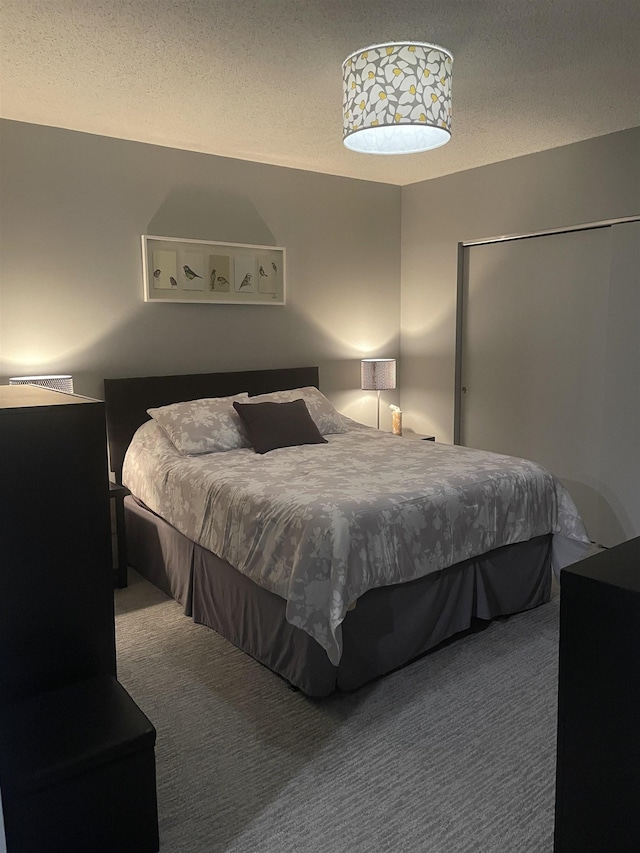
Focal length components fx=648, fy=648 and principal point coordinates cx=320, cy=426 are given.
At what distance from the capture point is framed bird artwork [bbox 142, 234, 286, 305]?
161 inches

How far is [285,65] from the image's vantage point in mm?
2805

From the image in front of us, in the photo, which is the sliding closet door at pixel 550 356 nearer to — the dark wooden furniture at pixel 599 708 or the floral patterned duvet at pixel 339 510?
the floral patterned duvet at pixel 339 510

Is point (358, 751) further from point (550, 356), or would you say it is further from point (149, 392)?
point (550, 356)

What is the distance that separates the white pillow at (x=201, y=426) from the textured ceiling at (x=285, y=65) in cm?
160

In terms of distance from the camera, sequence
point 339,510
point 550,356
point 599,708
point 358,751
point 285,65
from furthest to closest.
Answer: point 550,356, point 285,65, point 339,510, point 358,751, point 599,708

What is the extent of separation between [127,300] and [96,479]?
2468 mm

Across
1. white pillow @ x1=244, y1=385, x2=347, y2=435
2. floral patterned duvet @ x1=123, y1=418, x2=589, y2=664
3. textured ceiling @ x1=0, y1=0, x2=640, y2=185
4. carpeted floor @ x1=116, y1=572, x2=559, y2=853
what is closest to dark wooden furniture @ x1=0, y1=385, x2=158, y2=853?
carpeted floor @ x1=116, y1=572, x2=559, y2=853

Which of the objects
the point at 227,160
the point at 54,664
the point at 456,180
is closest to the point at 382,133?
the point at 227,160

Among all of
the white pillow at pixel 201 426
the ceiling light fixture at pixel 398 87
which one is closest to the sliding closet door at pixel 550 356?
the ceiling light fixture at pixel 398 87

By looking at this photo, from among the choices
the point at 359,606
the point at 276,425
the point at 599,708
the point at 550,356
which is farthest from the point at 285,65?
the point at 599,708

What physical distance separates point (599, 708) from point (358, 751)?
4.23ft

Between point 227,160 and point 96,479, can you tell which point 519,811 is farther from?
point 227,160

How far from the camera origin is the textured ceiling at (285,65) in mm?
2346

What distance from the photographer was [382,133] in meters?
3.00
